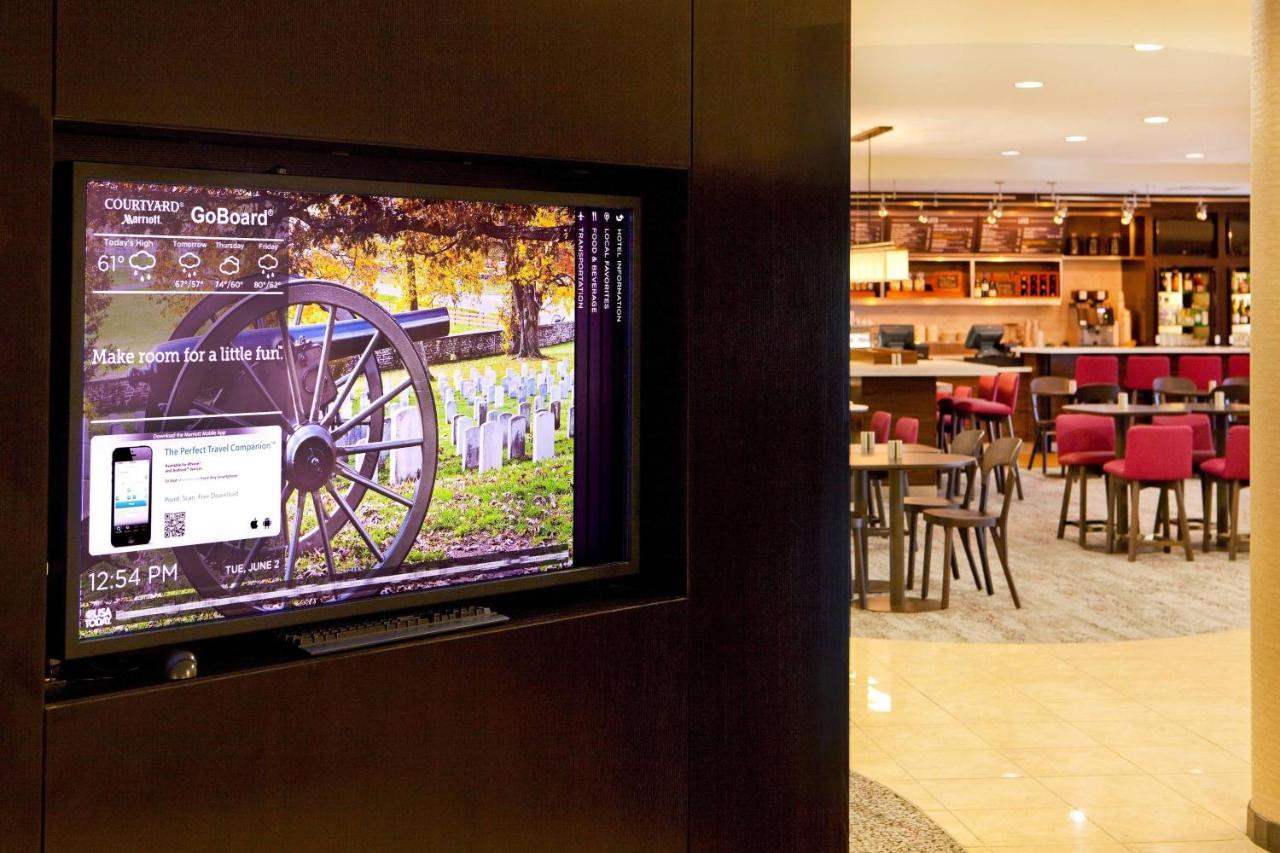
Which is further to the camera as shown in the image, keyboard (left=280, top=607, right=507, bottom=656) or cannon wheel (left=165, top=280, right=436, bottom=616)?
keyboard (left=280, top=607, right=507, bottom=656)

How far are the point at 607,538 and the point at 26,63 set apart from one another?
4.83ft

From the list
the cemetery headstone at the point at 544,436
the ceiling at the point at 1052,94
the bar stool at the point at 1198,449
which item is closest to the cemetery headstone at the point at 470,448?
the cemetery headstone at the point at 544,436

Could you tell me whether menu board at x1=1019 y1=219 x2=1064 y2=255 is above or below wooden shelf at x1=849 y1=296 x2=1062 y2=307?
above

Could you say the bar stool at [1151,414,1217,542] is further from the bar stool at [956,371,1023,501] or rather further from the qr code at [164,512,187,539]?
the qr code at [164,512,187,539]

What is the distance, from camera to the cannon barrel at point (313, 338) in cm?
225

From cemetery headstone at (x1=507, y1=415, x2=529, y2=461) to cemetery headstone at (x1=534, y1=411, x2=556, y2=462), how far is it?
31mm

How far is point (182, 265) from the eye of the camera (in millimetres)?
2270

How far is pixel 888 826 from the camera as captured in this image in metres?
4.01

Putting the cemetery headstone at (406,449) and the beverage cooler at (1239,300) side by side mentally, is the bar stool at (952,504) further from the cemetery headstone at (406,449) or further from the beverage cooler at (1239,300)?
the beverage cooler at (1239,300)

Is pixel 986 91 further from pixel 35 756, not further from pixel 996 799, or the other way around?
pixel 35 756

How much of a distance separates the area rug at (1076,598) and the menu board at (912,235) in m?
7.49

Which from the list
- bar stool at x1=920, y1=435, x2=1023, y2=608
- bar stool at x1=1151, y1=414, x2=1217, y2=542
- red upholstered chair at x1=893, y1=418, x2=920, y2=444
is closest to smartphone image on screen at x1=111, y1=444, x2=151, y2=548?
bar stool at x1=920, y1=435, x2=1023, y2=608

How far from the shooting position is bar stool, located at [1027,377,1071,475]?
41.0 ft

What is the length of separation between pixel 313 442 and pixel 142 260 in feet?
1.46
